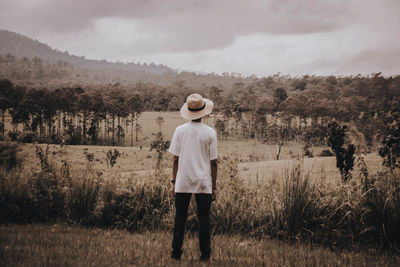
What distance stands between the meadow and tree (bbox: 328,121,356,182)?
105 feet

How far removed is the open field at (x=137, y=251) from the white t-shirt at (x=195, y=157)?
104cm

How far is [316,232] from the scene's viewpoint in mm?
5734

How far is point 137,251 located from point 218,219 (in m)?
1.97

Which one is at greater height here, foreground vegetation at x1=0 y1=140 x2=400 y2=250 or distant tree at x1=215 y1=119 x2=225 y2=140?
foreground vegetation at x1=0 y1=140 x2=400 y2=250

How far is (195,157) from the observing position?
14.6 ft

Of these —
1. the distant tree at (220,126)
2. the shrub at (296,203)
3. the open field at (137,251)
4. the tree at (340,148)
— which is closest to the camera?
the open field at (137,251)

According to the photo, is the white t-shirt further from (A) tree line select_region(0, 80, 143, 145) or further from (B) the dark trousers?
(A) tree line select_region(0, 80, 143, 145)

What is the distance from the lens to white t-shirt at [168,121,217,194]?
440cm

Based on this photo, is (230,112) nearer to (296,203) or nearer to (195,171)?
(296,203)

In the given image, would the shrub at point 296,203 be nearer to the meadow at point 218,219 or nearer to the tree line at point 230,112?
the meadow at point 218,219

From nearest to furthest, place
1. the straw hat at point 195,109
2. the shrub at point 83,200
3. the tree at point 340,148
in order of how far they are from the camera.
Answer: the straw hat at point 195,109, the shrub at point 83,200, the tree at point 340,148

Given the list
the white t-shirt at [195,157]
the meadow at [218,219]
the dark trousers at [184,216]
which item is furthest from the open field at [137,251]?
the white t-shirt at [195,157]

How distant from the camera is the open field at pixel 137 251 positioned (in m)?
4.30

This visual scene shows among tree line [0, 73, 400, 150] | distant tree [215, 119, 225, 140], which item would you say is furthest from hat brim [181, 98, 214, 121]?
distant tree [215, 119, 225, 140]
